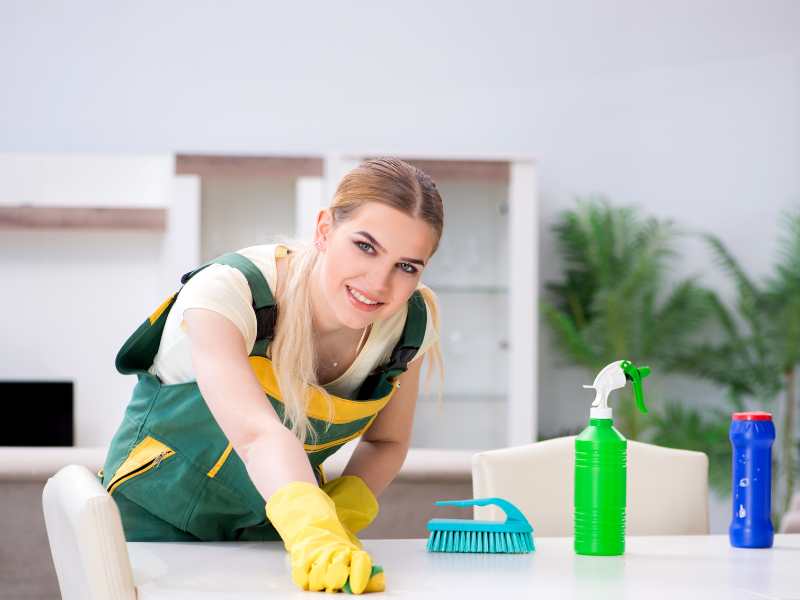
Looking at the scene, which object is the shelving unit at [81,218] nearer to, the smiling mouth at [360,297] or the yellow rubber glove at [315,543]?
the smiling mouth at [360,297]

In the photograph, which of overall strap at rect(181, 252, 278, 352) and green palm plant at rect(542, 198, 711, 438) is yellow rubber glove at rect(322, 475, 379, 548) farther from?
green palm plant at rect(542, 198, 711, 438)

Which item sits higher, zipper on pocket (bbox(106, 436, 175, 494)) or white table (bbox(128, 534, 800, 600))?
zipper on pocket (bbox(106, 436, 175, 494))

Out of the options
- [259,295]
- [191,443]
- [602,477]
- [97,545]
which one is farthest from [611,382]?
[97,545]

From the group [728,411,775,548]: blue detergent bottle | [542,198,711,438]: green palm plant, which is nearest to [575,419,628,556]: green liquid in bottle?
[728,411,775,548]: blue detergent bottle

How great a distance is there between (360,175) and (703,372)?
4389mm

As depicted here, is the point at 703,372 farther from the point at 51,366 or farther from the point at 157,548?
the point at 157,548

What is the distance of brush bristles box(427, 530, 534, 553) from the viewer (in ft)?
5.07

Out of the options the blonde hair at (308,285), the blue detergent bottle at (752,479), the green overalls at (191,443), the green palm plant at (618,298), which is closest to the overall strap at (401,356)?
the green overalls at (191,443)

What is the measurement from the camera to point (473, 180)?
5.27 metres

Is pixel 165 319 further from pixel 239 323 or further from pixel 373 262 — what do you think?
pixel 373 262

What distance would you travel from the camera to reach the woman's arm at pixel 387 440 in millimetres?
1807

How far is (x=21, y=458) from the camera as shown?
9.39ft

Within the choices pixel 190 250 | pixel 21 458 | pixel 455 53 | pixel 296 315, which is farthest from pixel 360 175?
pixel 455 53

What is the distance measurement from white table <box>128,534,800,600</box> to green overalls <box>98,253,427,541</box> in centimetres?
8
